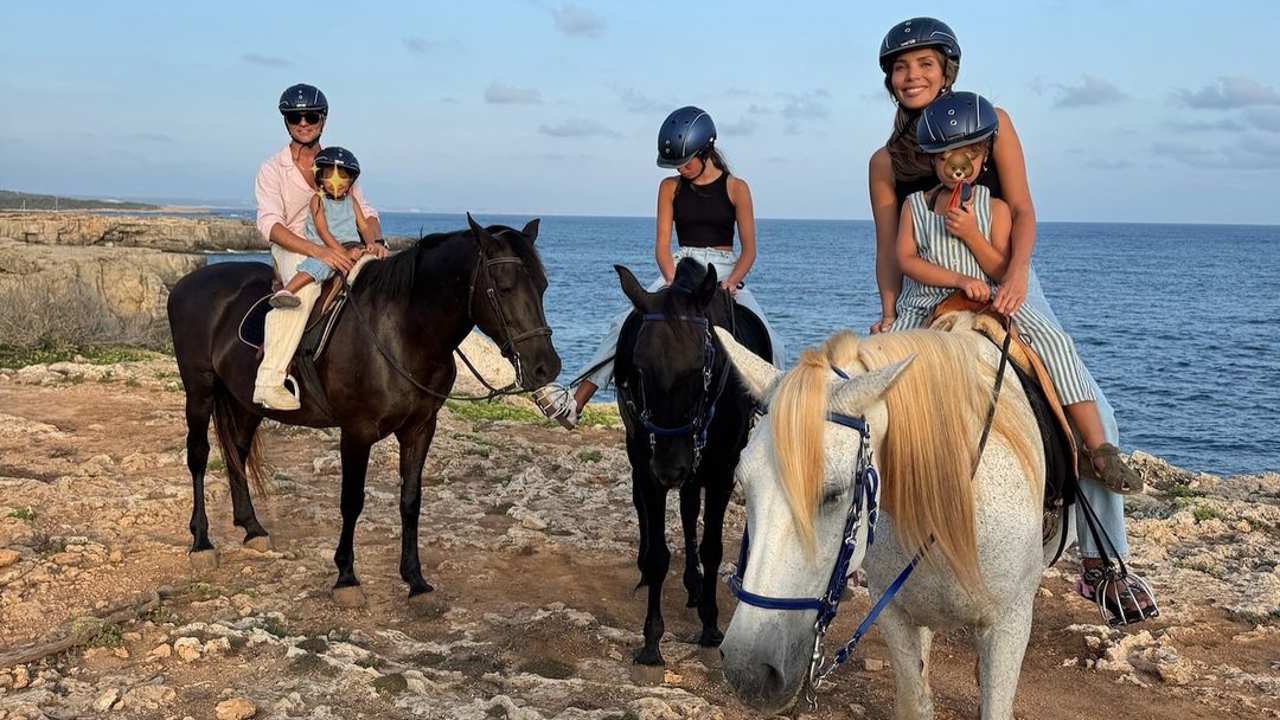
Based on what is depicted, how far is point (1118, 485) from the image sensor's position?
3486 mm

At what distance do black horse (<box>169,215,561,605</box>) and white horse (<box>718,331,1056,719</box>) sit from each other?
Answer: 2.43 meters

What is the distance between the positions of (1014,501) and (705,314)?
213 cm

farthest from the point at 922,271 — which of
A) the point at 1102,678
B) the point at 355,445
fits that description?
the point at 355,445

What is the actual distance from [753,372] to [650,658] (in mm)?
2439

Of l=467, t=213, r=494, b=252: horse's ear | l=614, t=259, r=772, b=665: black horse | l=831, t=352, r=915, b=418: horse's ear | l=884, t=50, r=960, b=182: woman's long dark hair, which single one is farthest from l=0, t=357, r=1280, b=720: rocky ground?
l=884, t=50, r=960, b=182: woman's long dark hair

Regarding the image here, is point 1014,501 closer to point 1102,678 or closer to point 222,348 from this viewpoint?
point 1102,678

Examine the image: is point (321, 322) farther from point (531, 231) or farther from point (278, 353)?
point (531, 231)

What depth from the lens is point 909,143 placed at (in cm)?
434

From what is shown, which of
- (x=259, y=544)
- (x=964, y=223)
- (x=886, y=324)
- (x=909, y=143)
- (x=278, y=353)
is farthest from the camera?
(x=259, y=544)

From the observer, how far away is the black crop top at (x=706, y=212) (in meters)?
5.88

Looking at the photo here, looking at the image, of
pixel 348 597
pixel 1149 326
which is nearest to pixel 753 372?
pixel 348 597

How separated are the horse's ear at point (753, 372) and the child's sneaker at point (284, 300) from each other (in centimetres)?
371

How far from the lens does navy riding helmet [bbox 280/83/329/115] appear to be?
609 centimetres

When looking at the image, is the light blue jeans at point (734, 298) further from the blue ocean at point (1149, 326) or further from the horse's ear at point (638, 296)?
the blue ocean at point (1149, 326)
